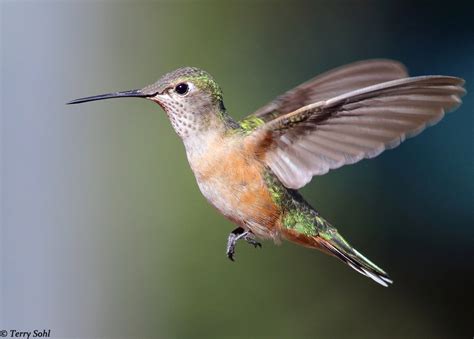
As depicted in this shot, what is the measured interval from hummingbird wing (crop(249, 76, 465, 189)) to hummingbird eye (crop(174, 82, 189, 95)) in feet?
0.69

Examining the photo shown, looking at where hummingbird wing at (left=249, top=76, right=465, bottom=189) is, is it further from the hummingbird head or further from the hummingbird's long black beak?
the hummingbird's long black beak

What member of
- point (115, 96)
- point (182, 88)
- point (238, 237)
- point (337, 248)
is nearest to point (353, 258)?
point (337, 248)

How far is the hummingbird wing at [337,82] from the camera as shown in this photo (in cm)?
220

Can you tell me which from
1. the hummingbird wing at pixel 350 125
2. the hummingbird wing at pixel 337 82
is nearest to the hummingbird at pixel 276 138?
the hummingbird wing at pixel 350 125

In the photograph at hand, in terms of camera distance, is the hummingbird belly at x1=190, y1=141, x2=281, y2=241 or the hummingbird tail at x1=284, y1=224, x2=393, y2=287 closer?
the hummingbird belly at x1=190, y1=141, x2=281, y2=241

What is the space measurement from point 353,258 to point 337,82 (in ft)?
2.04

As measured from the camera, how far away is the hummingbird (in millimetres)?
1708

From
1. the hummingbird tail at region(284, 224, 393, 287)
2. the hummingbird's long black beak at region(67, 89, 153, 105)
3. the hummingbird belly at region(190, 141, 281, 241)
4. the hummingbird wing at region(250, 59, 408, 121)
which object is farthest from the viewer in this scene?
the hummingbird wing at region(250, 59, 408, 121)

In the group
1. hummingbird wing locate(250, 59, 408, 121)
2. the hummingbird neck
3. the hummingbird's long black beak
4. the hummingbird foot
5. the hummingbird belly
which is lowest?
the hummingbird foot

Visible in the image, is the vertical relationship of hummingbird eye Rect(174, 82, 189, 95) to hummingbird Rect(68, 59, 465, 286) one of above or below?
above

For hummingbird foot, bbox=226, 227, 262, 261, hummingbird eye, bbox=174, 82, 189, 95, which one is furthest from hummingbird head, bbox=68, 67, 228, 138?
hummingbird foot, bbox=226, 227, 262, 261

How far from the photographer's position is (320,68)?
5.44 metres

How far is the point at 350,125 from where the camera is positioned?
1.79m

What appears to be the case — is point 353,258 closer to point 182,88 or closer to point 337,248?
point 337,248
